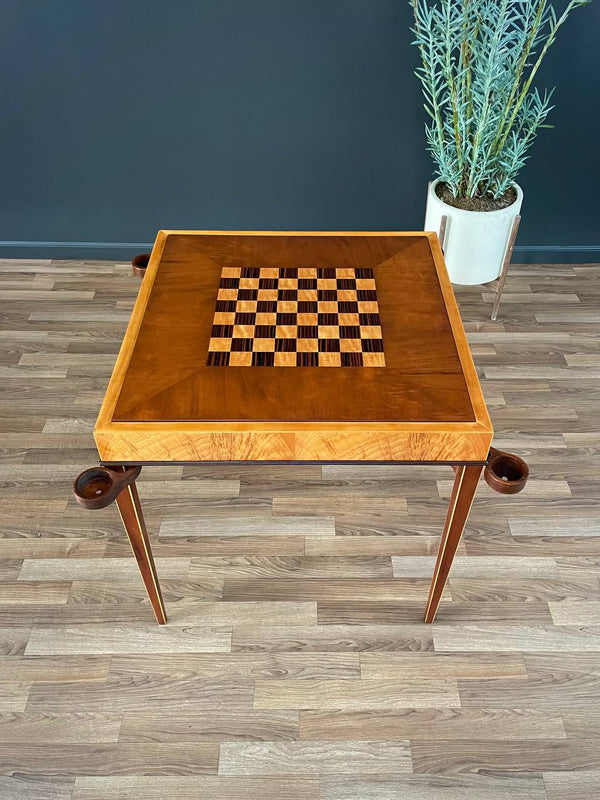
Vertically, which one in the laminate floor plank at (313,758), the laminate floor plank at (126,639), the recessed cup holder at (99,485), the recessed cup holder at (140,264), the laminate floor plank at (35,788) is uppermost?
the recessed cup holder at (140,264)

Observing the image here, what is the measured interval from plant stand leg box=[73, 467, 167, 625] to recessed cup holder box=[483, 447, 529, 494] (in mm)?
679

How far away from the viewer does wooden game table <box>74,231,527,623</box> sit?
1261mm

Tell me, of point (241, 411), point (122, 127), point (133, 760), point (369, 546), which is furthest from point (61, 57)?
point (133, 760)

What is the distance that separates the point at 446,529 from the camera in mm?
1442

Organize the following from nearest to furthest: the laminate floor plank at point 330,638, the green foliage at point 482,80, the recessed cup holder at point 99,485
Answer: the recessed cup holder at point 99,485 < the laminate floor plank at point 330,638 < the green foliage at point 482,80

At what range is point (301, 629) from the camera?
67.0 inches

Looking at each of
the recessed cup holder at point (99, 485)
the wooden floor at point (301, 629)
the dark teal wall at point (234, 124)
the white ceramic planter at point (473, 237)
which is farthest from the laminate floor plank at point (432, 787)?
the dark teal wall at point (234, 124)

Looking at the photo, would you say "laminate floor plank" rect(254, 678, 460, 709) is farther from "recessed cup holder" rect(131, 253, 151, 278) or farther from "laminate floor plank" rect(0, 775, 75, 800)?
"recessed cup holder" rect(131, 253, 151, 278)

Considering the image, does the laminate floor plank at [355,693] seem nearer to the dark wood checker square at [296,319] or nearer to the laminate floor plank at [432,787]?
the laminate floor plank at [432,787]

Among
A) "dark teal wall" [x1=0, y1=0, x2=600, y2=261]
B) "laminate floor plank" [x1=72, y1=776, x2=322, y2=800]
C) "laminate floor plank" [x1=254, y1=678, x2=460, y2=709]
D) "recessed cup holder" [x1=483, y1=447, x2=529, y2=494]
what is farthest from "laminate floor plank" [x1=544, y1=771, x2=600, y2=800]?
"dark teal wall" [x1=0, y1=0, x2=600, y2=261]

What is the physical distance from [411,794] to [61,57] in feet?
8.58

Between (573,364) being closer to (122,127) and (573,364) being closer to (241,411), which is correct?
(241,411)

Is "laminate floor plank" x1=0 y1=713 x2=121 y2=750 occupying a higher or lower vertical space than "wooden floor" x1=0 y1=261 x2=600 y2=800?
lower

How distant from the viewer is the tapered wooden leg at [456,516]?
1344mm
